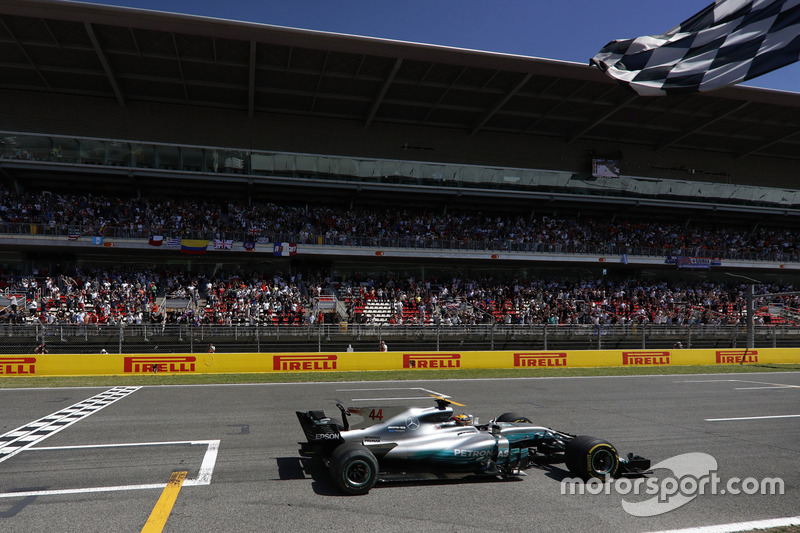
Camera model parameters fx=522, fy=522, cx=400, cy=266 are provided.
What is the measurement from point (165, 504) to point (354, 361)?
50.5 ft

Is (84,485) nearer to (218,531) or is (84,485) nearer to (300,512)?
(218,531)

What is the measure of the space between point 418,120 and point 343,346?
66.6 ft

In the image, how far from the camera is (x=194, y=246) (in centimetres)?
3031

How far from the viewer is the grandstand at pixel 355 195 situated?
26.7 meters

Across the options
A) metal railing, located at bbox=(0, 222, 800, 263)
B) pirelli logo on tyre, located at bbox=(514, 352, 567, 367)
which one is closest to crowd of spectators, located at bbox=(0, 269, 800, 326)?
metal railing, located at bbox=(0, 222, 800, 263)

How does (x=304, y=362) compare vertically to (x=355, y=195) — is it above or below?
below

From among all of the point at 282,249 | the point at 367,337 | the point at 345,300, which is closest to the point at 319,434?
the point at 367,337

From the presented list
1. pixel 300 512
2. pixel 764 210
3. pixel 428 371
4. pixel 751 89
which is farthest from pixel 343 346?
pixel 764 210

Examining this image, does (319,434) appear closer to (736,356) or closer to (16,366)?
(16,366)

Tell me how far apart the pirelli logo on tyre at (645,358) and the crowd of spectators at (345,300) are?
21.8 ft

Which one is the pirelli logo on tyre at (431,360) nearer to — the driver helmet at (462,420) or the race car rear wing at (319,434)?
the driver helmet at (462,420)

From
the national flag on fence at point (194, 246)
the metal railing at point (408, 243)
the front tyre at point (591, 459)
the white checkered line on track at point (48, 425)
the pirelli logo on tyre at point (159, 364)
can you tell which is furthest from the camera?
the national flag on fence at point (194, 246)

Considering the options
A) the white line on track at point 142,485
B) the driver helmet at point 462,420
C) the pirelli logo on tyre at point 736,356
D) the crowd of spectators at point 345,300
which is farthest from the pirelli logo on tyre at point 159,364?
the pirelli logo on tyre at point 736,356

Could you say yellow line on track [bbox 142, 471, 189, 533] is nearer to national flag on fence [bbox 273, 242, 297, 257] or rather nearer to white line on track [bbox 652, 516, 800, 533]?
white line on track [bbox 652, 516, 800, 533]
